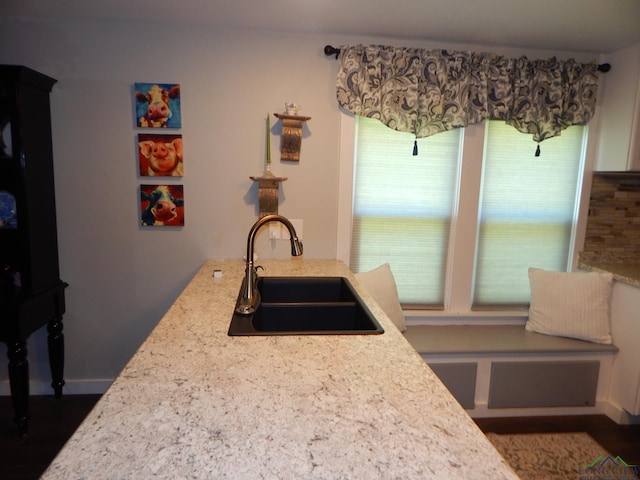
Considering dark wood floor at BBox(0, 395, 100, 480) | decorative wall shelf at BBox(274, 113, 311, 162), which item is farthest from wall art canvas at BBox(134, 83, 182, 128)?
dark wood floor at BBox(0, 395, 100, 480)

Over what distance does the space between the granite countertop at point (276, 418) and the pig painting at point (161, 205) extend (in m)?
1.41

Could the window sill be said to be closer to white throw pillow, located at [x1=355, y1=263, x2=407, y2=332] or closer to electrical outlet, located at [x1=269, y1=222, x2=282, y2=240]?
white throw pillow, located at [x1=355, y1=263, x2=407, y2=332]

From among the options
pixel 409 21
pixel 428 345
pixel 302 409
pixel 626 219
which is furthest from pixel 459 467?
pixel 626 219

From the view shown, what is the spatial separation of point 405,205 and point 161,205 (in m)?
1.63

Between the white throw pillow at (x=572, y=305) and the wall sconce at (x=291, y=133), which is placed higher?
the wall sconce at (x=291, y=133)

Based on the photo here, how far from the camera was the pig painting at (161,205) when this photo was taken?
95.9 inches

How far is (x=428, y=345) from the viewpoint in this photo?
7.77 ft

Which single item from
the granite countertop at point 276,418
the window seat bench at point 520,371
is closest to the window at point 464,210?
the window seat bench at point 520,371

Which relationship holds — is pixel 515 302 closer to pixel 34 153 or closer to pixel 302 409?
pixel 302 409

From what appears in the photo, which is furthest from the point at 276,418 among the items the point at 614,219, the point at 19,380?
the point at 614,219

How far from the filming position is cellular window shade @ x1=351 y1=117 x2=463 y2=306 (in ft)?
8.48

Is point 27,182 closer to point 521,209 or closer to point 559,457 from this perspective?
point 521,209

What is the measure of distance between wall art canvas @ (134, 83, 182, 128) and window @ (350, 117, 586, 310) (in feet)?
3.82

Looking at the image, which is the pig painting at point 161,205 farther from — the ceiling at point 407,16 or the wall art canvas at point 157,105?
the ceiling at point 407,16
